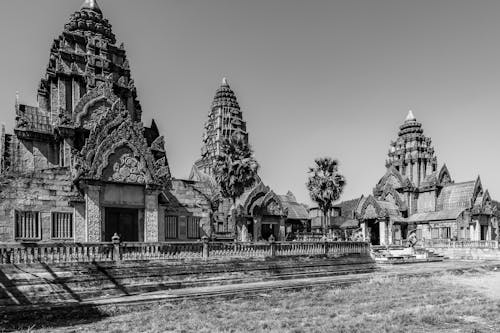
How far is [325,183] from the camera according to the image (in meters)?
44.2

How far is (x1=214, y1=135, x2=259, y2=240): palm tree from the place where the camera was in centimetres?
4031

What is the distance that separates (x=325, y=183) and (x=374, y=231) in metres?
A: 26.4

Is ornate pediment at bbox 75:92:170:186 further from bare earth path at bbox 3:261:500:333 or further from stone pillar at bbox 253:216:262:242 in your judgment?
stone pillar at bbox 253:216:262:242

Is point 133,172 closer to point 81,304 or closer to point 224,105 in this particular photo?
point 81,304

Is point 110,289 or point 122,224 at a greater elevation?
point 122,224

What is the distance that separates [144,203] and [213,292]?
8.76 metres

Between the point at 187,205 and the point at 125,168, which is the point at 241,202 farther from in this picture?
the point at 125,168

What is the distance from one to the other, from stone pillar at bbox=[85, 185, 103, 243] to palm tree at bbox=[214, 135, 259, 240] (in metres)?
16.6

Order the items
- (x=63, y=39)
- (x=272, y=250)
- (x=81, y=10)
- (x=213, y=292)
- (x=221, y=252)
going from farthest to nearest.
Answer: (x=81, y=10) → (x=63, y=39) → (x=272, y=250) → (x=221, y=252) → (x=213, y=292)

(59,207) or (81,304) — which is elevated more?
(59,207)

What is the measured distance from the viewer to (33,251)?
18.0 m

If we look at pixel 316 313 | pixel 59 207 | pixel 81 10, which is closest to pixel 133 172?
pixel 59 207

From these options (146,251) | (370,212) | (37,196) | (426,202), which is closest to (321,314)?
Result: (146,251)

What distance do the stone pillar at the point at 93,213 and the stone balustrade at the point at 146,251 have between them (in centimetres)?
455
